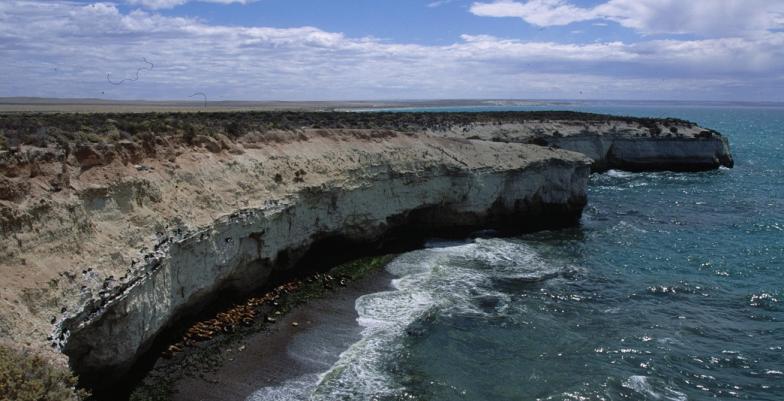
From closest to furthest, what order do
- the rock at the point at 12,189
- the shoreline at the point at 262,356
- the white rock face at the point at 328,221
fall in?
the rock at the point at 12,189
the white rock face at the point at 328,221
the shoreline at the point at 262,356

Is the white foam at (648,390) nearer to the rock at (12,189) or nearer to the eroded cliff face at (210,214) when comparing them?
the eroded cliff face at (210,214)

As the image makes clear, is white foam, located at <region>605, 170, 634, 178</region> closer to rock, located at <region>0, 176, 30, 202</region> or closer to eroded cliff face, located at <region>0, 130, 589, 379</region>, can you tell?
eroded cliff face, located at <region>0, 130, 589, 379</region>

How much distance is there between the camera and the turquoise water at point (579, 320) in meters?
15.6

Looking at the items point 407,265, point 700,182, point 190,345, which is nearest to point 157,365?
point 190,345

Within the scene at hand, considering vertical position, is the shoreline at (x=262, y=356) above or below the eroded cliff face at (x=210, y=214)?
below

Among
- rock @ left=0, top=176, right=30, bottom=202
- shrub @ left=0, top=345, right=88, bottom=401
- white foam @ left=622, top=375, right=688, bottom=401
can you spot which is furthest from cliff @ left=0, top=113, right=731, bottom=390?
white foam @ left=622, top=375, right=688, bottom=401

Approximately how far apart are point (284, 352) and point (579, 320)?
10007 millimetres

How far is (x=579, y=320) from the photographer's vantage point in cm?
2016

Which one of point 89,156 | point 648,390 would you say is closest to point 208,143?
point 89,156

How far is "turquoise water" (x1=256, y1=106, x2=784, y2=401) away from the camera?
15617mm

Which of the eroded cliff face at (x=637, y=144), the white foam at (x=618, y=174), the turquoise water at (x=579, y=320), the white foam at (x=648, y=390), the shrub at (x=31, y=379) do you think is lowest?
the white foam at (x=648, y=390)

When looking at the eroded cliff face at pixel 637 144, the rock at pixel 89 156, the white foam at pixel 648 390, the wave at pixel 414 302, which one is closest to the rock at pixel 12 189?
the rock at pixel 89 156

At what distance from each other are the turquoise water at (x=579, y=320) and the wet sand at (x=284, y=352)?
0.53 m

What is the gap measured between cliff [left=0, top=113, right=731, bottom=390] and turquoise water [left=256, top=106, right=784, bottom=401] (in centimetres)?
290
